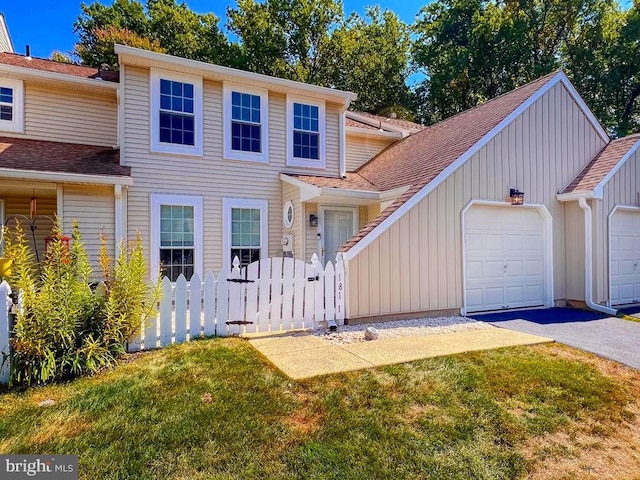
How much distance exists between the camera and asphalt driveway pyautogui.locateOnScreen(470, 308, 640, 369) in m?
5.20

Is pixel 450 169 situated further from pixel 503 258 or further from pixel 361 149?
pixel 361 149

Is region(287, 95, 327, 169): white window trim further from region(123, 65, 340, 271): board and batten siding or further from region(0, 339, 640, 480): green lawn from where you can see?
region(0, 339, 640, 480): green lawn

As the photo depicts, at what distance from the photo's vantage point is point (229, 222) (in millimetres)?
9227

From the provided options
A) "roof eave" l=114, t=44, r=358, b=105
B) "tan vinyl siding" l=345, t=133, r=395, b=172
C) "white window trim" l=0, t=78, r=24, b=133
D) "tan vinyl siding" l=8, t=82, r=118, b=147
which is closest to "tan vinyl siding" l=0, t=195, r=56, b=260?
"tan vinyl siding" l=8, t=82, r=118, b=147

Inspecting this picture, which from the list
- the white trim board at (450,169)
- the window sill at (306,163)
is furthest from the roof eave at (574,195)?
the window sill at (306,163)

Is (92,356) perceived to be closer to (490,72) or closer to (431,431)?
(431,431)

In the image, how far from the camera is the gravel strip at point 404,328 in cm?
572

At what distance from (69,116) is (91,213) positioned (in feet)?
11.3

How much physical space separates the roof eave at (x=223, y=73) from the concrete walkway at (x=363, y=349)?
6.55 m

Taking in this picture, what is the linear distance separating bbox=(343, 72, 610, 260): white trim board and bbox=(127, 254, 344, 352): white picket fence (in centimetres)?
63

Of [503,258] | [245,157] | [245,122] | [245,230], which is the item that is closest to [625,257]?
[503,258]

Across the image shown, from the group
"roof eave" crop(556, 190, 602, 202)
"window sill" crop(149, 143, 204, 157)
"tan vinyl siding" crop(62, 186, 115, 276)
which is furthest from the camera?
"window sill" crop(149, 143, 204, 157)

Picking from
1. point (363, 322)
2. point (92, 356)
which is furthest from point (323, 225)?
point (92, 356)

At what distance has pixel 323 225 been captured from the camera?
965 cm
